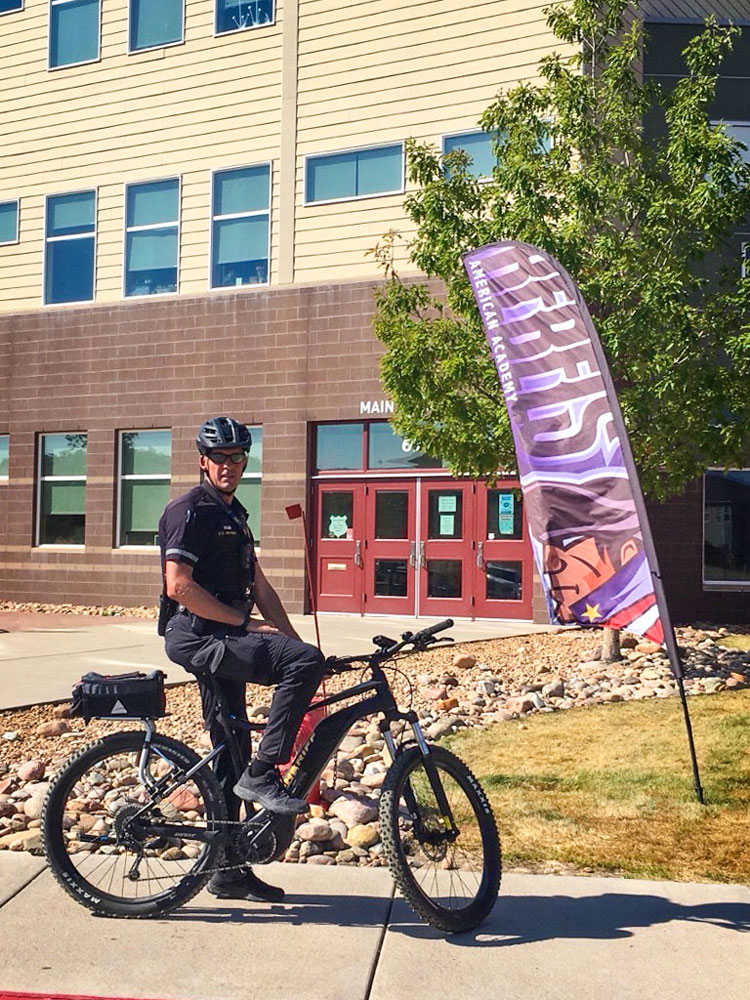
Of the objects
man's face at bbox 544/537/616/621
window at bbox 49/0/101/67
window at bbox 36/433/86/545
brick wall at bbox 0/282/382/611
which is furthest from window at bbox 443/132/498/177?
man's face at bbox 544/537/616/621

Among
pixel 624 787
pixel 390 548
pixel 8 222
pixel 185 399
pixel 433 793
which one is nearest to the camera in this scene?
pixel 433 793

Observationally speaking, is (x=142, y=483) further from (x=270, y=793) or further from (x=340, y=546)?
(x=270, y=793)

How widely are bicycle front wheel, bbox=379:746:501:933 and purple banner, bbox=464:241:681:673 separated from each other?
2.18 m

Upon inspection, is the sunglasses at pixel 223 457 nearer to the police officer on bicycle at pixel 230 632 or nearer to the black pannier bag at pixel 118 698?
the police officer on bicycle at pixel 230 632

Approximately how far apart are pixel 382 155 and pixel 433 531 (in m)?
6.19

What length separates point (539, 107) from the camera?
12.3 m

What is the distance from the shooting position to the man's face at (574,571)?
671cm

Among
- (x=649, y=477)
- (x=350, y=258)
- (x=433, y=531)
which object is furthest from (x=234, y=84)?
(x=649, y=477)

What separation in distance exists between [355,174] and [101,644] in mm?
9062

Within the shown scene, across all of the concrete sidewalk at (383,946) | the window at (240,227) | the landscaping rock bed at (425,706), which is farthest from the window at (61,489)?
the concrete sidewalk at (383,946)

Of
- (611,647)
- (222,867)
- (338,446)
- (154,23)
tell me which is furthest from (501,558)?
(222,867)

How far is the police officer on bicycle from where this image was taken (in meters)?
4.62

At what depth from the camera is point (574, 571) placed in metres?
6.80

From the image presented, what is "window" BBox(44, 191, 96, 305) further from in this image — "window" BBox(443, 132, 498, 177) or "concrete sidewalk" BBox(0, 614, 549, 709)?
"window" BBox(443, 132, 498, 177)
